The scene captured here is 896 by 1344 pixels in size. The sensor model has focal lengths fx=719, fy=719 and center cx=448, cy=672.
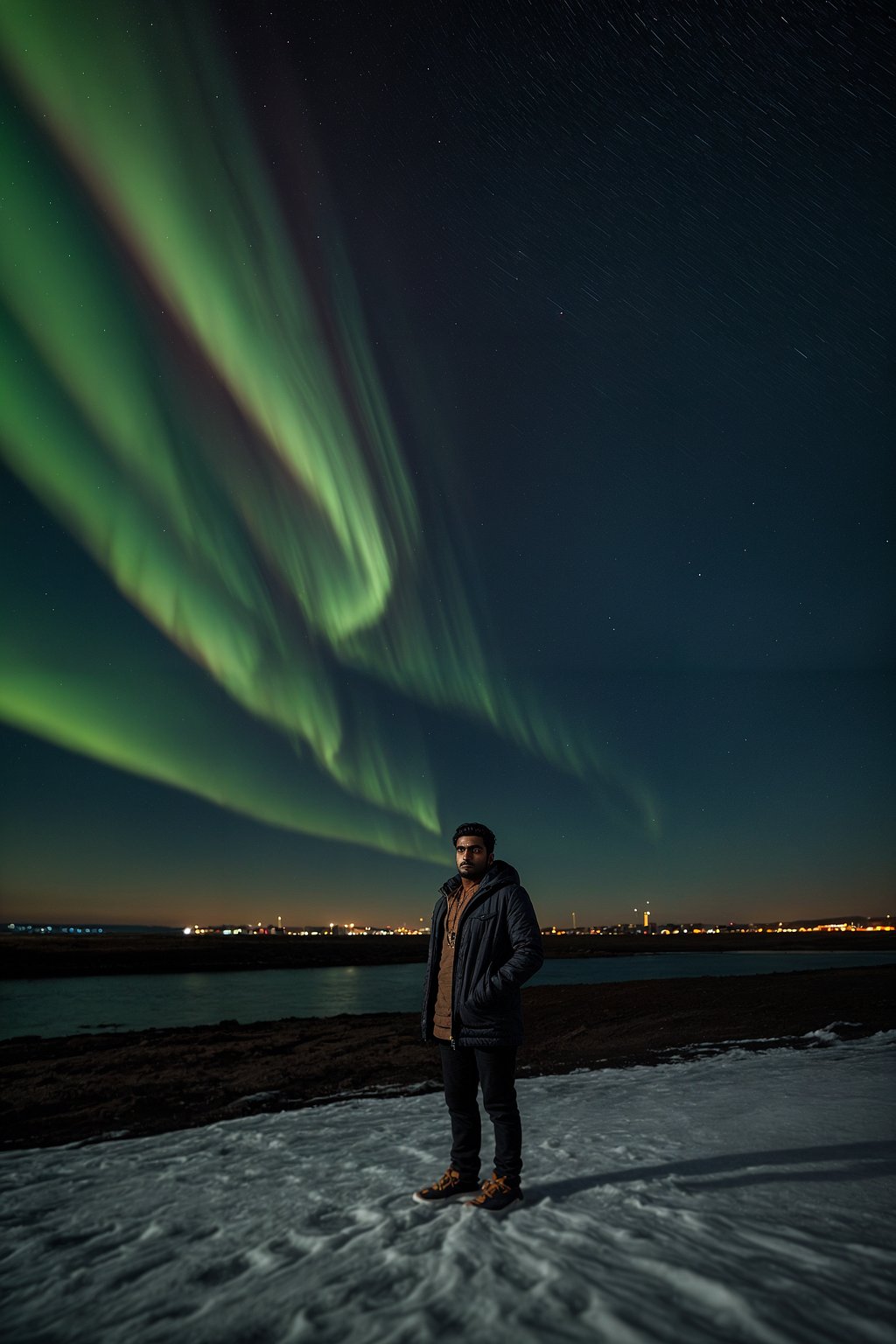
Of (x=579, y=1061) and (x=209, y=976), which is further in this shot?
(x=209, y=976)

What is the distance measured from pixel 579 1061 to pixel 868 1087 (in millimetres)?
5155

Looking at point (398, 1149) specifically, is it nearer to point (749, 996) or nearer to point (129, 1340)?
point (129, 1340)

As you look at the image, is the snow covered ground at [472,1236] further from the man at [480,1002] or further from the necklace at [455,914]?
the necklace at [455,914]

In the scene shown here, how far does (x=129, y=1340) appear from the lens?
2990 mm

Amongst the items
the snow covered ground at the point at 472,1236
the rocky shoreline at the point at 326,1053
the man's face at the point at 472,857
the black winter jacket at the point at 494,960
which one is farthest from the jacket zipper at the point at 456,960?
the rocky shoreline at the point at 326,1053

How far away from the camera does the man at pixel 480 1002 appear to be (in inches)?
170

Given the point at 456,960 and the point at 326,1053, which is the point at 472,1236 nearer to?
the point at 456,960

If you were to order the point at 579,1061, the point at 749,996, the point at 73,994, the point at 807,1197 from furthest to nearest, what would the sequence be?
the point at 73,994 → the point at 749,996 → the point at 579,1061 → the point at 807,1197

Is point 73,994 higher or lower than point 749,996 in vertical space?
lower

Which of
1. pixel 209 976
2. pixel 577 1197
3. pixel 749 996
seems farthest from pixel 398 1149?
pixel 209 976

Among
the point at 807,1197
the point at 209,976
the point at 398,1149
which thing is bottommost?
the point at 209,976

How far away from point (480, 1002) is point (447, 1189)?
1.33 metres

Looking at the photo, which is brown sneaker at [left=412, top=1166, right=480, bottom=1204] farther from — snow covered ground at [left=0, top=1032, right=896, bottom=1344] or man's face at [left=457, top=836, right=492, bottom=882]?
man's face at [left=457, top=836, right=492, bottom=882]

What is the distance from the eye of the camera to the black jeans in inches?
170
